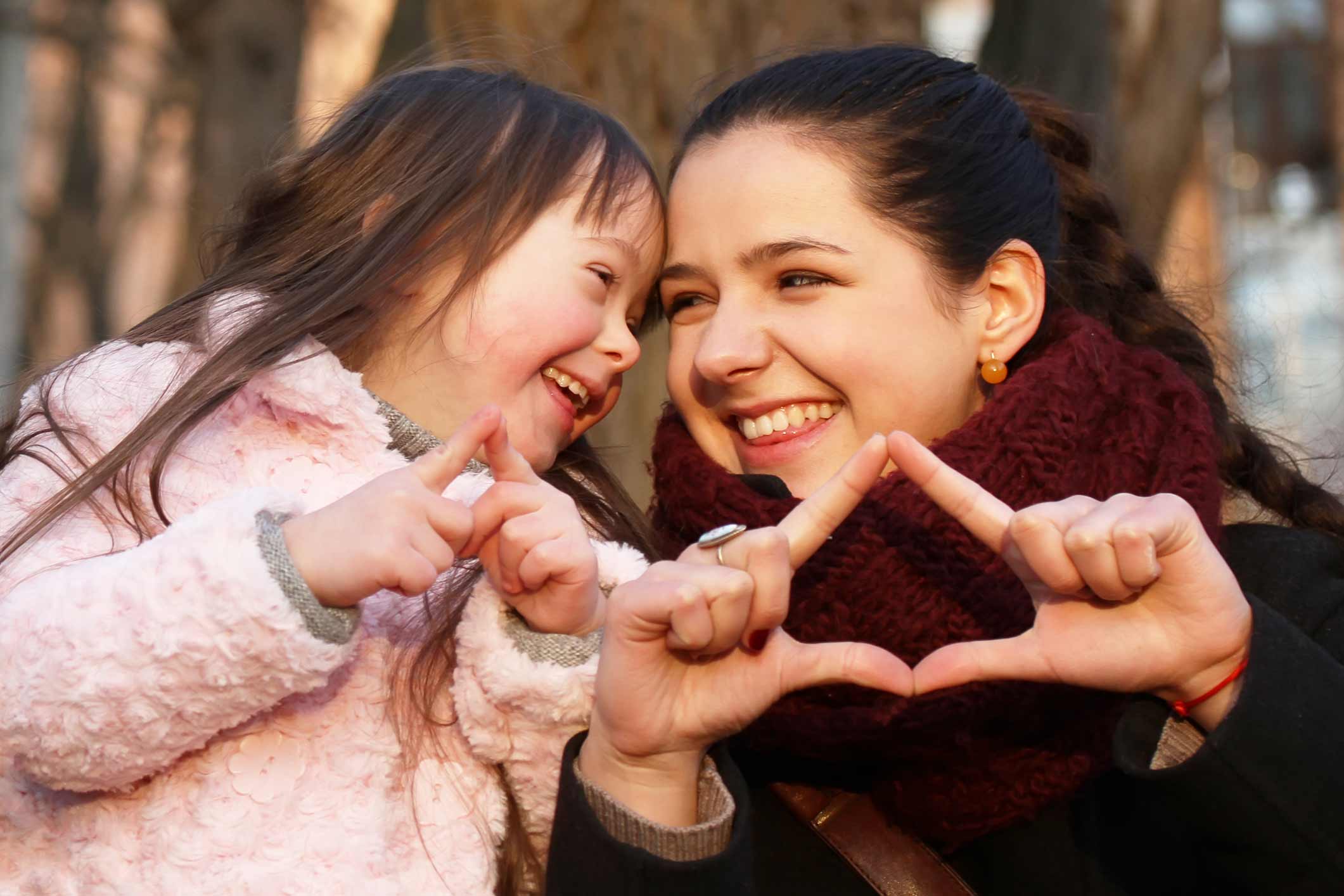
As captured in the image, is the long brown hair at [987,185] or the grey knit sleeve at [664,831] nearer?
the grey knit sleeve at [664,831]

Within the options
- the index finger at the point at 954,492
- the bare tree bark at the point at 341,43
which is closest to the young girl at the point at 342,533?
the index finger at the point at 954,492

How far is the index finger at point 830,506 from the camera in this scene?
1.85 metres

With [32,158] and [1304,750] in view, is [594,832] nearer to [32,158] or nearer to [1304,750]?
[1304,750]

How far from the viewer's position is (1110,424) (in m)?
2.38

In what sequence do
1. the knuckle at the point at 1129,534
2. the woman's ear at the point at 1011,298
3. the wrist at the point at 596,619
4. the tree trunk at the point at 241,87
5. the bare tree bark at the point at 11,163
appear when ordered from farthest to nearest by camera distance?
1. the tree trunk at the point at 241,87
2. the bare tree bark at the point at 11,163
3. the woman's ear at the point at 1011,298
4. the wrist at the point at 596,619
5. the knuckle at the point at 1129,534

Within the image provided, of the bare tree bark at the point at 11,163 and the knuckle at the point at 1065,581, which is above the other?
the knuckle at the point at 1065,581

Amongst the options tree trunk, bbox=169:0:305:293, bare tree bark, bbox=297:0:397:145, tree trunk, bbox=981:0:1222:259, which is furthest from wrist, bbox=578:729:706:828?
bare tree bark, bbox=297:0:397:145

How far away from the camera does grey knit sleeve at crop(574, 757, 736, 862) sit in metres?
1.87

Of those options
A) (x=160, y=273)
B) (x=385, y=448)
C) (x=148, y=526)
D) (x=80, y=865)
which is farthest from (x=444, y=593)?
(x=160, y=273)

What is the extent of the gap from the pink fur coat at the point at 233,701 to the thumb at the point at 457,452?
0.68 feet

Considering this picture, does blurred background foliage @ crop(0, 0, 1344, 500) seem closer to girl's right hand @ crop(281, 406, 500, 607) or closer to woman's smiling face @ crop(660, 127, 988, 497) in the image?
woman's smiling face @ crop(660, 127, 988, 497)

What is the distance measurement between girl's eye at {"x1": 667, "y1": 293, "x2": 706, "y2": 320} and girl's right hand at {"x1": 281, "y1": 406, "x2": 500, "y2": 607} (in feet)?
2.50

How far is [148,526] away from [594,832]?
0.76m

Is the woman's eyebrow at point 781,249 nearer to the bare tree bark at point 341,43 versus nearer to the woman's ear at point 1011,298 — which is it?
Result: the woman's ear at point 1011,298
